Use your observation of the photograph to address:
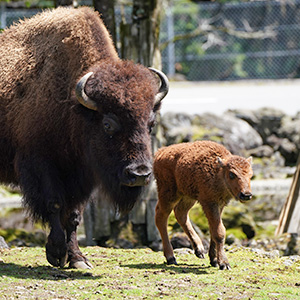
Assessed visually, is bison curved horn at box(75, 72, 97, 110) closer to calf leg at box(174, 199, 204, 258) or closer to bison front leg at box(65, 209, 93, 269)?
bison front leg at box(65, 209, 93, 269)

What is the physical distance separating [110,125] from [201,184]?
1.33 metres

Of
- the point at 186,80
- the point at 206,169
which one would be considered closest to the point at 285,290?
the point at 206,169

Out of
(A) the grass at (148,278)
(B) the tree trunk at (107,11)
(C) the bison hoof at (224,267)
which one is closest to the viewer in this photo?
(A) the grass at (148,278)

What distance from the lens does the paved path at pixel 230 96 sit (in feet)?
71.9

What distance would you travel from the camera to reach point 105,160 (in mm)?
7113

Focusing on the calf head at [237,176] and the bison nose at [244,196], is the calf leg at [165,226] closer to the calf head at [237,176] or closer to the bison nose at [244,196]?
the calf head at [237,176]

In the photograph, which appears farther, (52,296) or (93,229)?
(93,229)

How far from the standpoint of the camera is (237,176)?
716cm

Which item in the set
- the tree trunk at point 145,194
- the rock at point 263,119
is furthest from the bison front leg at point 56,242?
the rock at point 263,119

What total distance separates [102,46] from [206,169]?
1967 mm

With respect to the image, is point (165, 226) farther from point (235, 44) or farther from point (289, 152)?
point (235, 44)

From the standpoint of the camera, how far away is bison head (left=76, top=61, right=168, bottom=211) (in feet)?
22.3

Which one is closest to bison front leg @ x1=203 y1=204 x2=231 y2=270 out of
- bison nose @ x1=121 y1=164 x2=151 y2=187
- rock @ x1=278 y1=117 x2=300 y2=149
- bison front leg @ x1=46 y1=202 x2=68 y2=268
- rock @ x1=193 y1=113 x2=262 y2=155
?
bison nose @ x1=121 y1=164 x2=151 y2=187

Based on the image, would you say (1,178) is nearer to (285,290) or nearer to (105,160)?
(105,160)
